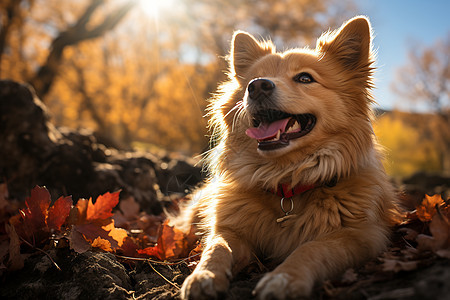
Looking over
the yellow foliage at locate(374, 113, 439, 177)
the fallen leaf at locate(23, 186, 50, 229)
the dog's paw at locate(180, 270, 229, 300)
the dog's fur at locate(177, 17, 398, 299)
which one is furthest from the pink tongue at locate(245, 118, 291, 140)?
the yellow foliage at locate(374, 113, 439, 177)

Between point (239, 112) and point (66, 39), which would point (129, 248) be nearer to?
point (239, 112)

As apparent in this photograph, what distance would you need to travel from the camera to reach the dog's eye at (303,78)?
10.0 ft

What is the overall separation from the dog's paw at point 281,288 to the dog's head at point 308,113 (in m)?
1.09

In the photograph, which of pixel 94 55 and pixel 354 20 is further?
pixel 94 55

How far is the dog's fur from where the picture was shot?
2.11 metres

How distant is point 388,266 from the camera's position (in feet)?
5.89

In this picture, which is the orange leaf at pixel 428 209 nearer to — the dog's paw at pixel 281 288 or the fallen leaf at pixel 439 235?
the fallen leaf at pixel 439 235

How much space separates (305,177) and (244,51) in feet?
5.55

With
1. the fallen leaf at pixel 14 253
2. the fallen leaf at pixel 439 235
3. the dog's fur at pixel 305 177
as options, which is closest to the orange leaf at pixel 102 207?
the fallen leaf at pixel 14 253

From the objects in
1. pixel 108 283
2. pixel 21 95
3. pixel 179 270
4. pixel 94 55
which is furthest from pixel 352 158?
pixel 94 55

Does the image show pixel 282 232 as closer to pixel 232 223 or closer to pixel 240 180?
pixel 232 223

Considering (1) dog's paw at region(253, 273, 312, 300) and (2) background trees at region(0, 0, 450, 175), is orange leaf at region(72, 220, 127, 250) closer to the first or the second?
(1) dog's paw at region(253, 273, 312, 300)

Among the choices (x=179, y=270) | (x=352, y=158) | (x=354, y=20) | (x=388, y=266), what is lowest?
(x=179, y=270)

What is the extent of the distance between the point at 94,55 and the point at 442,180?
71.2 feet
